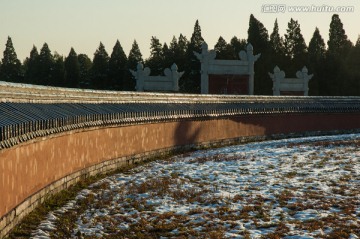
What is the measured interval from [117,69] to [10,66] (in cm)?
2365

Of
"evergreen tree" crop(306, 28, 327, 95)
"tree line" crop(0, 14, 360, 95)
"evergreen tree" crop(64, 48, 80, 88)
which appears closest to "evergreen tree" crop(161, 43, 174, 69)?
"tree line" crop(0, 14, 360, 95)

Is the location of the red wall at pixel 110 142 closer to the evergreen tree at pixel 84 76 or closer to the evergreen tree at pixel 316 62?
the evergreen tree at pixel 316 62

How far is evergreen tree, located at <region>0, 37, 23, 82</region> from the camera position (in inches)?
3445

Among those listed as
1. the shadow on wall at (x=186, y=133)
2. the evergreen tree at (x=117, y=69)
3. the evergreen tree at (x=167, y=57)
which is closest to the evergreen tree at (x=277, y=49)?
the evergreen tree at (x=167, y=57)

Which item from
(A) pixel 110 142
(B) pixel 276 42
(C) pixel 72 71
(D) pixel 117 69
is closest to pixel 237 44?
(B) pixel 276 42

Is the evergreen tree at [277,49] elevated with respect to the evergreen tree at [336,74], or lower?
elevated

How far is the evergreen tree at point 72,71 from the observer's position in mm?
79562

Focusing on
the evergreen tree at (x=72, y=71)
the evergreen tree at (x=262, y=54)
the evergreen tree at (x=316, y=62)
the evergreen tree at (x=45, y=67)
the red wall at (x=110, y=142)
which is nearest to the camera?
the red wall at (x=110, y=142)

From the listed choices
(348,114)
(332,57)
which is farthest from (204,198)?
(332,57)

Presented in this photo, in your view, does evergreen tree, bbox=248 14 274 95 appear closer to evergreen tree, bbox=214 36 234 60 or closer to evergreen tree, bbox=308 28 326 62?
evergreen tree, bbox=214 36 234 60

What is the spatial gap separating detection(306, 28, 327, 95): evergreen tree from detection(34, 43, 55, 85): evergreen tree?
35.1 metres

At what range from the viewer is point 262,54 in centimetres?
6450

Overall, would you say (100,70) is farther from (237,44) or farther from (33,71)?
(237,44)

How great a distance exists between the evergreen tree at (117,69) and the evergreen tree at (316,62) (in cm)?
2187
